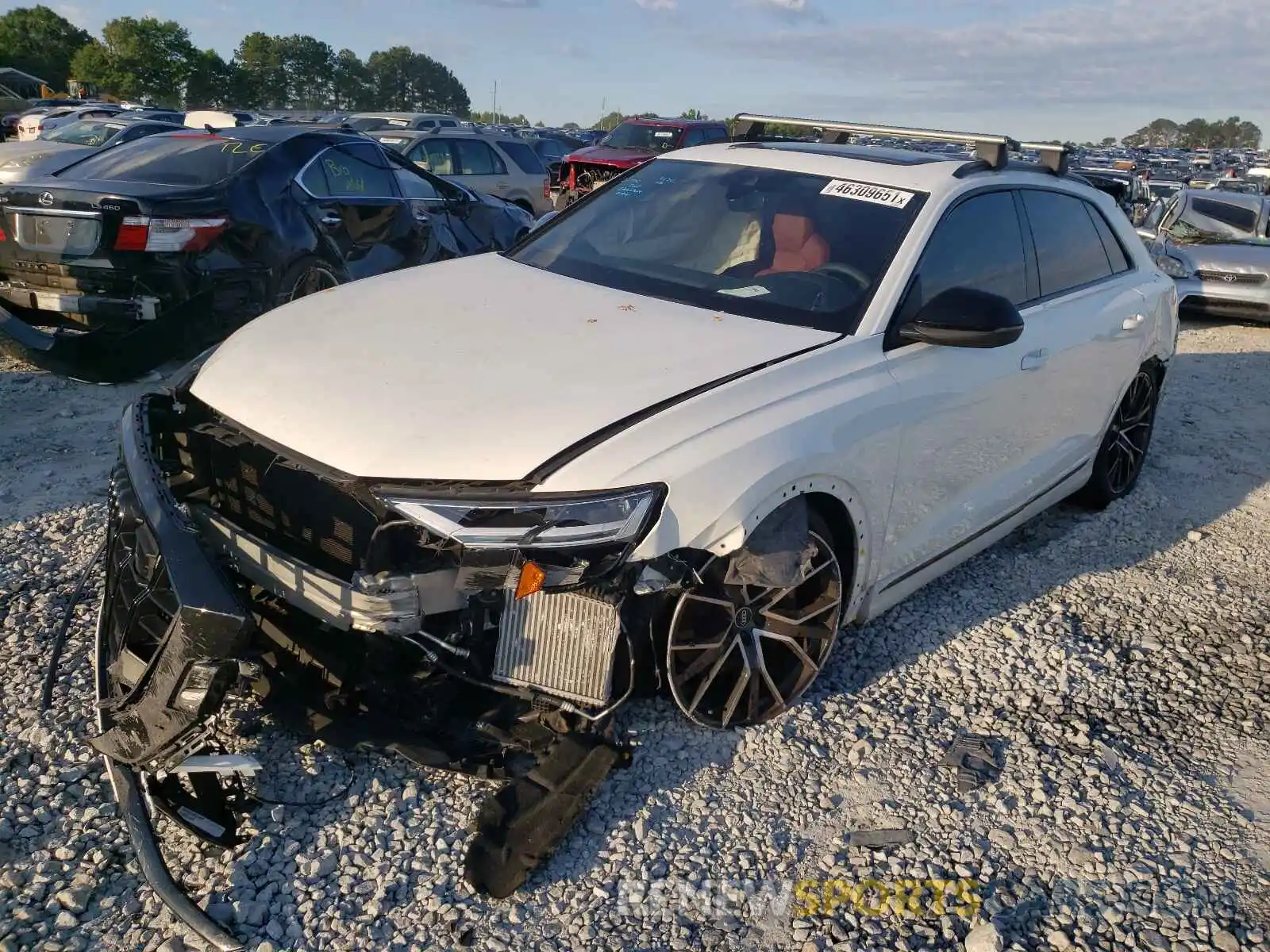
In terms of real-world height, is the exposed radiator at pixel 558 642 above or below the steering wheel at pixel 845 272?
below

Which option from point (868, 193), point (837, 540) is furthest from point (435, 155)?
point (837, 540)

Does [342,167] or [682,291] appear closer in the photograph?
[682,291]

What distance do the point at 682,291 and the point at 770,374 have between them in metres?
0.80

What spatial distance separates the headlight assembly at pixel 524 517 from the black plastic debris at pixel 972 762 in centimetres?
146

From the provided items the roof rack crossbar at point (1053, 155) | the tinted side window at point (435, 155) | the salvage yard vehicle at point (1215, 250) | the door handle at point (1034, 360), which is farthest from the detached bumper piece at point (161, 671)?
the tinted side window at point (435, 155)

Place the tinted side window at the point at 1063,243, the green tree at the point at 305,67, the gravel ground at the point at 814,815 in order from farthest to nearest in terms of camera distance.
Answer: the green tree at the point at 305,67 < the tinted side window at the point at 1063,243 < the gravel ground at the point at 814,815

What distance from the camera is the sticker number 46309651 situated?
3893 millimetres

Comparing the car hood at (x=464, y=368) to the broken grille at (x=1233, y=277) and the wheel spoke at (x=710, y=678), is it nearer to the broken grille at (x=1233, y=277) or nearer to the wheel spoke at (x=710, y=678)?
the wheel spoke at (x=710, y=678)

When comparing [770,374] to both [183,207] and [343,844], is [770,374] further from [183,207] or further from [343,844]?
[183,207]

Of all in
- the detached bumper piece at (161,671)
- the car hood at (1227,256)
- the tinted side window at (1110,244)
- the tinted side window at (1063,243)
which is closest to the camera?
the detached bumper piece at (161,671)

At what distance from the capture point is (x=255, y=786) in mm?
2912

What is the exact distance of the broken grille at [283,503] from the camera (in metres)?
2.72

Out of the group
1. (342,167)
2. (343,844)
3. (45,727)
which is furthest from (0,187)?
(343,844)

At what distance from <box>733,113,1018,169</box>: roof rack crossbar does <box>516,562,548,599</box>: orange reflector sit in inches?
112
